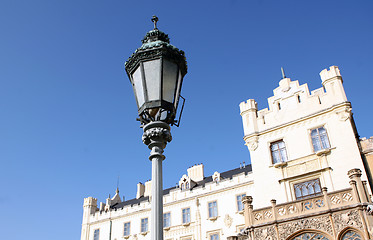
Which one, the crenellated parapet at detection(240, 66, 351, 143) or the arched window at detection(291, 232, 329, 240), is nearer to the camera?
the arched window at detection(291, 232, 329, 240)

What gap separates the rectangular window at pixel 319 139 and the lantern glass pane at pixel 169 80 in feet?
62.9

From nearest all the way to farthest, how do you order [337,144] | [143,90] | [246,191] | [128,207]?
[143,90], [337,144], [246,191], [128,207]

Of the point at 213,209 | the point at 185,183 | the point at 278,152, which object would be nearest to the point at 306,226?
the point at 278,152

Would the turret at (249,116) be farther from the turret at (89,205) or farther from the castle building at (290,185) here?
the turret at (89,205)

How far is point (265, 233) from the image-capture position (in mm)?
17578

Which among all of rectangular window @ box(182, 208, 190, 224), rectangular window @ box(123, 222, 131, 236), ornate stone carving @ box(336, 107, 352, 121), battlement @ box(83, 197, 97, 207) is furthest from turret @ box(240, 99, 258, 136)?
battlement @ box(83, 197, 97, 207)

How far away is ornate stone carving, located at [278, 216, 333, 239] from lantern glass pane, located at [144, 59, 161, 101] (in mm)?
14432

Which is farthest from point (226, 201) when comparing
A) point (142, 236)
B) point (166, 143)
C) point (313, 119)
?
point (166, 143)

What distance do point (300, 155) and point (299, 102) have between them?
4.13m

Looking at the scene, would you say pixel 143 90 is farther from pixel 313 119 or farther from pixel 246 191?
pixel 246 191

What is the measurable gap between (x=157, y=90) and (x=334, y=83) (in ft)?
70.0

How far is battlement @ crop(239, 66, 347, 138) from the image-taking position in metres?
23.0

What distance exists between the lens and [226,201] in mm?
31250

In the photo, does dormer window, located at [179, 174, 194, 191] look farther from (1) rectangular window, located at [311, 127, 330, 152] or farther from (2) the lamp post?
(2) the lamp post
